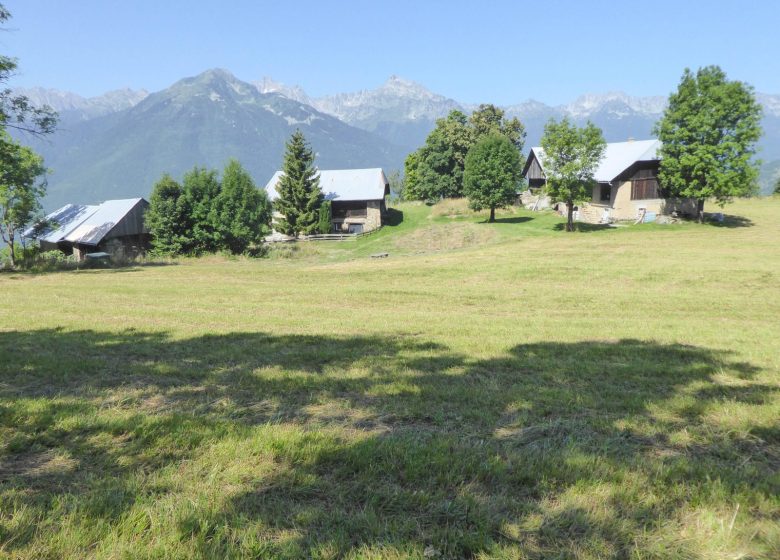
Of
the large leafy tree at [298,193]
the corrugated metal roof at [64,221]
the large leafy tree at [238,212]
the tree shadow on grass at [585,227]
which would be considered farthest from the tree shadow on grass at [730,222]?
the corrugated metal roof at [64,221]

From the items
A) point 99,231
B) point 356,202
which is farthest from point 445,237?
point 99,231

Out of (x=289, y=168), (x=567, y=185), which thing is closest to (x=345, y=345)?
(x=567, y=185)

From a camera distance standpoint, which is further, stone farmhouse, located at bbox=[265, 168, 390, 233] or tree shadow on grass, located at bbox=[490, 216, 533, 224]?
stone farmhouse, located at bbox=[265, 168, 390, 233]

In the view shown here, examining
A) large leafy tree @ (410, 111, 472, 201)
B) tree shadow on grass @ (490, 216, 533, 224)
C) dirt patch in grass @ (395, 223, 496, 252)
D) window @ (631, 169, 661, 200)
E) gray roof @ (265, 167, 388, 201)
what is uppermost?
large leafy tree @ (410, 111, 472, 201)

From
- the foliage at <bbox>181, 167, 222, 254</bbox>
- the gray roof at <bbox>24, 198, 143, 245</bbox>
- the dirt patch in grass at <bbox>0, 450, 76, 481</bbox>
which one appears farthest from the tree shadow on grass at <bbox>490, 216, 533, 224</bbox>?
the dirt patch in grass at <bbox>0, 450, 76, 481</bbox>

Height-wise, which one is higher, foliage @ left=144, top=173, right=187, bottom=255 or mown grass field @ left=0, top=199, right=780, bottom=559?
foliage @ left=144, top=173, right=187, bottom=255

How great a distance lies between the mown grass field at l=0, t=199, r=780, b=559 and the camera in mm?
3039

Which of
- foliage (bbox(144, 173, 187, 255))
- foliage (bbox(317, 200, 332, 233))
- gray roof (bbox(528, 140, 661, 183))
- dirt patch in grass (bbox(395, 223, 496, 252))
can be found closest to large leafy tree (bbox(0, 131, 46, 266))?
foliage (bbox(144, 173, 187, 255))

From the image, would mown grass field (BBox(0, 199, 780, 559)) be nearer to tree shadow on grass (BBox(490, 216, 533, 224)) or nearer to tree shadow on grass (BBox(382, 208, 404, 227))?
tree shadow on grass (BBox(490, 216, 533, 224))

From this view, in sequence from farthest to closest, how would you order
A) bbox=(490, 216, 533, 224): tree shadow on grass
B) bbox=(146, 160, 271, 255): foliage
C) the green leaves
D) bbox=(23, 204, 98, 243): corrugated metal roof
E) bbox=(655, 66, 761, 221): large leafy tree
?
bbox=(490, 216, 533, 224): tree shadow on grass
bbox=(23, 204, 98, 243): corrugated metal roof
bbox=(146, 160, 271, 255): foliage
the green leaves
bbox=(655, 66, 761, 221): large leafy tree

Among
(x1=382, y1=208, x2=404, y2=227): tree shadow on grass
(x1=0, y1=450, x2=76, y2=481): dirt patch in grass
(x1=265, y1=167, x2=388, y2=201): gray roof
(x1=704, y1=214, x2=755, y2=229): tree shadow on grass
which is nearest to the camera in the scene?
(x1=0, y1=450, x2=76, y2=481): dirt patch in grass

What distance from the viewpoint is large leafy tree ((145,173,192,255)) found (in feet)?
160

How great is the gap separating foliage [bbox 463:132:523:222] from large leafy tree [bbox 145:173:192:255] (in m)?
33.4

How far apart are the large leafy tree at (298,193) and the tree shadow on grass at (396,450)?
5626cm
